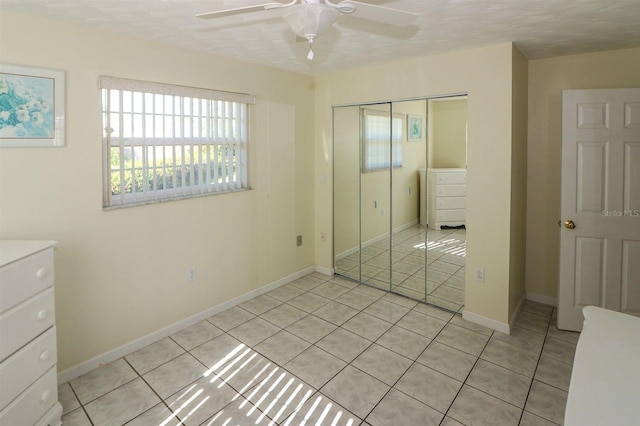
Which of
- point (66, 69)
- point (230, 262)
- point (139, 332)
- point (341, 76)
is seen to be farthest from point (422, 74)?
point (139, 332)

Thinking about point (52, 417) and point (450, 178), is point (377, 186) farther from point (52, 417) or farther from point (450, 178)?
point (52, 417)

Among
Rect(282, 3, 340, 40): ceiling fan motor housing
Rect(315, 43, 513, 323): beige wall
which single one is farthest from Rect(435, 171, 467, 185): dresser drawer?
Rect(282, 3, 340, 40): ceiling fan motor housing

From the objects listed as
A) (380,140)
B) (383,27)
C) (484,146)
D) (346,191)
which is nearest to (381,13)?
(383,27)

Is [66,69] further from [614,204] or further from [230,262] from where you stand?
[614,204]

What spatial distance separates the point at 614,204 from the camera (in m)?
2.92

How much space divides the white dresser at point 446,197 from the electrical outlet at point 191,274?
7.38 feet

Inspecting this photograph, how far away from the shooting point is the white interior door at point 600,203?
2.87 metres

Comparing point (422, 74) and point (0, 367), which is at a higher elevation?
point (422, 74)

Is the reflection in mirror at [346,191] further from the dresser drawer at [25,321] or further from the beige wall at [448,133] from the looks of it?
the dresser drawer at [25,321]

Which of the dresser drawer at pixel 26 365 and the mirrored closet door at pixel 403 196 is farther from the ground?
the mirrored closet door at pixel 403 196

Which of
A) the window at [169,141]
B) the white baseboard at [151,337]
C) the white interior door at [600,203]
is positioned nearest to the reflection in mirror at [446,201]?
the white interior door at [600,203]

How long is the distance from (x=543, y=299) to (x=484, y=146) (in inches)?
68.5

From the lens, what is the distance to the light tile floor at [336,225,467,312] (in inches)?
136

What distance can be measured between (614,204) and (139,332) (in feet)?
12.8
